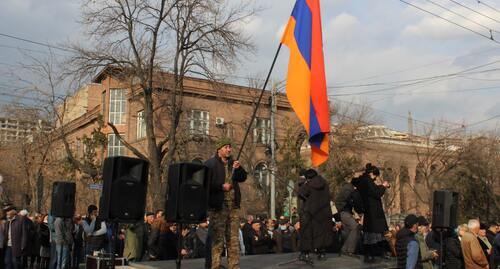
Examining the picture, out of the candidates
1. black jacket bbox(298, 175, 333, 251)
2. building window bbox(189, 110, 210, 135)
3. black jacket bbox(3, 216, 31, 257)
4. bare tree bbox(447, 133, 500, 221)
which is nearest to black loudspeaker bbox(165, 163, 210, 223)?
black jacket bbox(298, 175, 333, 251)

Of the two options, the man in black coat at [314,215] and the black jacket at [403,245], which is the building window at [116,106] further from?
the black jacket at [403,245]

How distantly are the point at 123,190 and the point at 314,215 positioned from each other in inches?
150

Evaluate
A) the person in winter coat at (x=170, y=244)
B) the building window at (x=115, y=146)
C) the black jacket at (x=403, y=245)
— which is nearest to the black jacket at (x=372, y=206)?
the black jacket at (x=403, y=245)

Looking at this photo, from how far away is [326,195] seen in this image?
10.5 m

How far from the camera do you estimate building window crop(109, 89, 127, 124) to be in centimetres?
4847

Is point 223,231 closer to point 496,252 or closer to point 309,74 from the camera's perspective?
point 309,74

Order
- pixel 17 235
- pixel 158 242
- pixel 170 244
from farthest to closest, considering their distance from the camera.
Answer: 1. pixel 17 235
2. pixel 170 244
3. pixel 158 242

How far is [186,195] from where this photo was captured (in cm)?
789

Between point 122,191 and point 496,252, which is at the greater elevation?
point 122,191

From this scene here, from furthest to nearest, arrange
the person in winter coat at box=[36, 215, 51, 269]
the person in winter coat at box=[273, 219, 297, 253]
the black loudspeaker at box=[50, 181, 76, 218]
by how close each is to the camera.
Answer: the person in winter coat at box=[36, 215, 51, 269]
the person in winter coat at box=[273, 219, 297, 253]
the black loudspeaker at box=[50, 181, 76, 218]

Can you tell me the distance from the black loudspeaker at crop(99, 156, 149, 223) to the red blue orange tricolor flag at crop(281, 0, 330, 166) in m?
3.14

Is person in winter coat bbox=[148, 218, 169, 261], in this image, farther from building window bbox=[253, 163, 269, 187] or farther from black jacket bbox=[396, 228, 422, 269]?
building window bbox=[253, 163, 269, 187]

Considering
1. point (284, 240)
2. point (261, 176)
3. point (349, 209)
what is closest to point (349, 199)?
point (349, 209)

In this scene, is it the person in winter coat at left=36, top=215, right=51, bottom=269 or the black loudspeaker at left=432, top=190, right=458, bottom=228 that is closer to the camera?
the black loudspeaker at left=432, top=190, right=458, bottom=228
